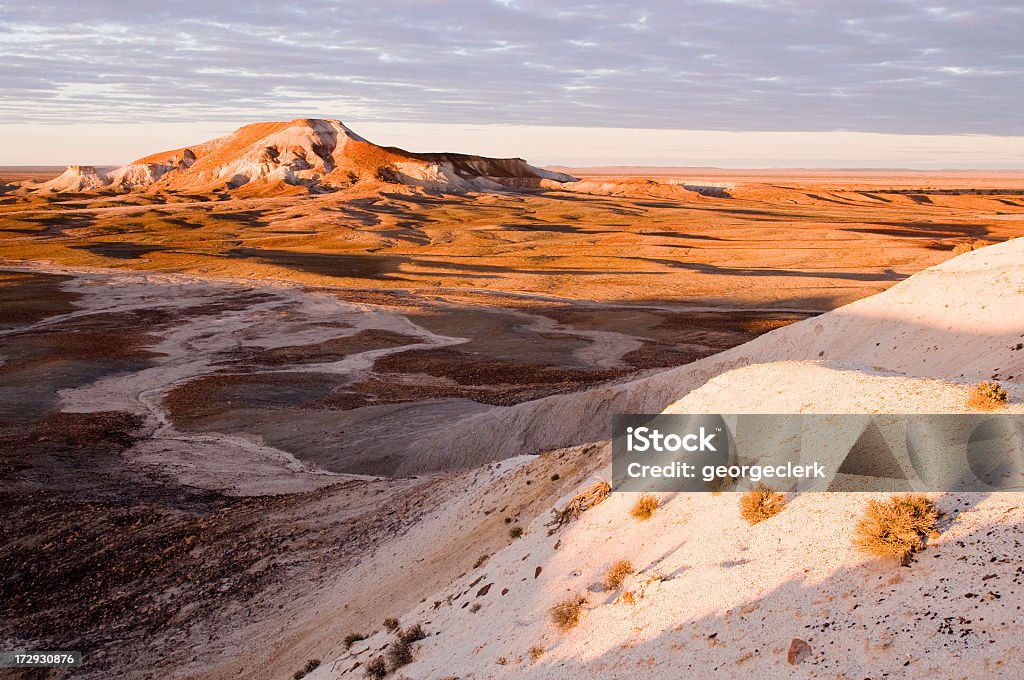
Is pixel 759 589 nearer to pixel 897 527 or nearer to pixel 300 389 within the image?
pixel 897 527

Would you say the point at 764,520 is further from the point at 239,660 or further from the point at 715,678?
the point at 239,660

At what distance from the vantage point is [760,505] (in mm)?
9398

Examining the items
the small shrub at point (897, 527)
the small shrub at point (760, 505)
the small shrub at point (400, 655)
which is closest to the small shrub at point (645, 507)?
the small shrub at point (760, 505)

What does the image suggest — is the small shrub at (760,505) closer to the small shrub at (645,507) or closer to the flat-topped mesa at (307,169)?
the small shrub at (645,507)

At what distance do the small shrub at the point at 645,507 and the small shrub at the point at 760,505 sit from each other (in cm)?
148

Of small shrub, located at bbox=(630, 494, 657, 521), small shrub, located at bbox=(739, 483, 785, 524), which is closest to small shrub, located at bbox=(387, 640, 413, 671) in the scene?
Result: small shrub, located at bbox=(630, 494, 657, 521)

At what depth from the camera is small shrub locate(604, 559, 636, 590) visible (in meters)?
9.70

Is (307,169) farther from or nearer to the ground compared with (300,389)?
farther from the ground

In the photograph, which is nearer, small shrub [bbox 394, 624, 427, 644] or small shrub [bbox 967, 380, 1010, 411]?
small shrub [bbox 967, 380, 1010, 411]

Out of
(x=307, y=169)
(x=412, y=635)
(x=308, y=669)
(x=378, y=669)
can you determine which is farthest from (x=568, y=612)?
(x=307, y=169)

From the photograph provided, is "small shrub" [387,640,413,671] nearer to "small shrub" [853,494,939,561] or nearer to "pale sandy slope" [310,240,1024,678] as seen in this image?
"pale sandy slope" [310,240,1024,678]

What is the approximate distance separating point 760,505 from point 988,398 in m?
2.99

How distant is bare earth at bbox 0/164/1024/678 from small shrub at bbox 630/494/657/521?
147 inches

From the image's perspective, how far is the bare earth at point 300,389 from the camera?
1616 centimetres
